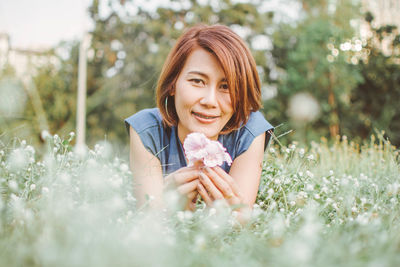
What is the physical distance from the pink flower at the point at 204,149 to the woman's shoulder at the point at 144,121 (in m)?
0.59

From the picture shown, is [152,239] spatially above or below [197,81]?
below

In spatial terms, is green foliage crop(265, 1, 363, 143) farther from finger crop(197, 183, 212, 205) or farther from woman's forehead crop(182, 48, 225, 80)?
finger crop(197, 183, 212, 205)

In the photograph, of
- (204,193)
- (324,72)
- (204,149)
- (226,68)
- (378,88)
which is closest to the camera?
(204,149)

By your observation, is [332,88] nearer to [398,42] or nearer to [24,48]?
[398,42]

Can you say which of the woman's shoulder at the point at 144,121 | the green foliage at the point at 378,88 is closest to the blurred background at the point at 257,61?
the green foliage at the point at 378,88

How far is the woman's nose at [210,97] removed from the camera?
6.83 feet

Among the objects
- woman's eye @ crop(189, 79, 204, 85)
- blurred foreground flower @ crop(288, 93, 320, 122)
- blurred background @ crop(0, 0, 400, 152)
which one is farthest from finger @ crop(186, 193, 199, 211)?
blurred foreground flower @ crop(288, 93, 320, 122)

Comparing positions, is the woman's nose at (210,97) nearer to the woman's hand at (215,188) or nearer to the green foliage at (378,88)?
the woman's hand at (215,188)

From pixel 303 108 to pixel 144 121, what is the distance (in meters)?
8.39

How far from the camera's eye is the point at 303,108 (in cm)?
1008

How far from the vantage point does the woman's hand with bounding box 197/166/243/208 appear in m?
1.92

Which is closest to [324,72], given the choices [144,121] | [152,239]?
[144,121]

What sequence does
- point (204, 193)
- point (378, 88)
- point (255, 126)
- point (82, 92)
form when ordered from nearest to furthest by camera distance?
point (204, 193)
point (255, 126)
point (378, 88)
point (82, 92)

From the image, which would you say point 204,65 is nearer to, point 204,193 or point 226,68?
point 226,68
